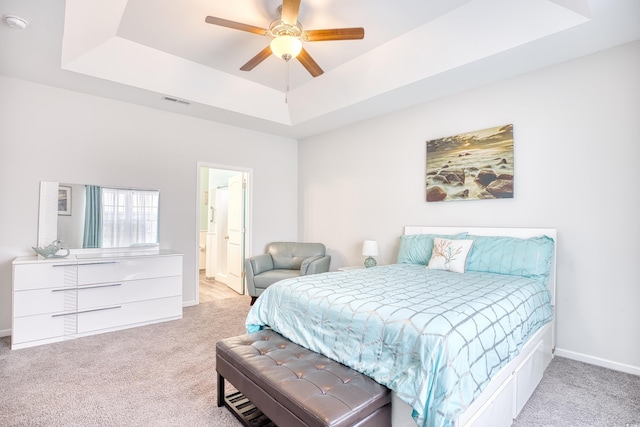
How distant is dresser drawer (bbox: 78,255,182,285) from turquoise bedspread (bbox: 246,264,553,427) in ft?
6.06

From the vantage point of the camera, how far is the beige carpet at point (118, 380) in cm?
192

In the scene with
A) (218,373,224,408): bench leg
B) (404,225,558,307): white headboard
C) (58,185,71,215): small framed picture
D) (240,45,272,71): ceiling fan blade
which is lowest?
(218,373,224,408): bench leg

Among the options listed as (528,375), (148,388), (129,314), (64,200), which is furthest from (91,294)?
(528,375)

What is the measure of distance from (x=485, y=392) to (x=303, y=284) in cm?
126

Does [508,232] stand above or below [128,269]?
above

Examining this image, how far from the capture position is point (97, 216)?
3.73 metres

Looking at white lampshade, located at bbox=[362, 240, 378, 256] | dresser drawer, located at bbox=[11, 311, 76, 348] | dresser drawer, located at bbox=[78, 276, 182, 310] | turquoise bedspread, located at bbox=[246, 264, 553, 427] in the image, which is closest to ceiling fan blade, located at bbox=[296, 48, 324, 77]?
turquoise bedspread, located at bbox=[246, 264, 553, 427]

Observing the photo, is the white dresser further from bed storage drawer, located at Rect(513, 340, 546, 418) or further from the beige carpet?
bed storage drawer, located at Rect(513, 340, 546, 418)

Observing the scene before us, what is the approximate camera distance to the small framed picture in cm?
351

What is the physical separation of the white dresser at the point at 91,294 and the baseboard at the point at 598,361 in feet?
13.1

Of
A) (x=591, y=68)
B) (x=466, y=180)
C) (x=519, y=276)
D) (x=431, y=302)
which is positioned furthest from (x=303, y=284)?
(x=591, y=68)

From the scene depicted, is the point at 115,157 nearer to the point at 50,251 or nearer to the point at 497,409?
the point at 50,251

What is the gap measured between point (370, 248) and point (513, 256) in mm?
1704

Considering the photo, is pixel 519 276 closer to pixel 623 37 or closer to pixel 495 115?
pixel 495 115
